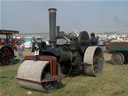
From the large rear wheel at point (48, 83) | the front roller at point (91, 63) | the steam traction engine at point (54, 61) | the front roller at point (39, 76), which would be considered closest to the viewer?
the front roller at point (39, 76)

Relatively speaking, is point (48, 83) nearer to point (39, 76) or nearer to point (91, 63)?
point (39, 76)

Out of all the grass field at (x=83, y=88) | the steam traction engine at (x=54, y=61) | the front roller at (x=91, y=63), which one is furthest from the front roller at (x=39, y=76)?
the front roller at (x=91, y=63)

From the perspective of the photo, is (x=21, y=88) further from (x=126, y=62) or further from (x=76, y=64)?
(x=126, y=62)

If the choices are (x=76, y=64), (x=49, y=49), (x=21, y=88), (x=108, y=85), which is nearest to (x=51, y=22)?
(x=49, y=49)

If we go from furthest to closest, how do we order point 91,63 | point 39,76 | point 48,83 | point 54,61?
point 91,63 → point 48,83 → point 54,61 → point 39,76

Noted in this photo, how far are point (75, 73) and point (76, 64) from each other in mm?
908

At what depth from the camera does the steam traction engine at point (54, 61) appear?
4117mm

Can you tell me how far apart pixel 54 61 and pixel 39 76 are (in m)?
0.57

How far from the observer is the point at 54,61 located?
4.28 m

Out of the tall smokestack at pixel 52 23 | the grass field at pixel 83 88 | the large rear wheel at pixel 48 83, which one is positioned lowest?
the grass field at pixel 83 88

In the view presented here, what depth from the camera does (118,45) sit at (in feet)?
28.7

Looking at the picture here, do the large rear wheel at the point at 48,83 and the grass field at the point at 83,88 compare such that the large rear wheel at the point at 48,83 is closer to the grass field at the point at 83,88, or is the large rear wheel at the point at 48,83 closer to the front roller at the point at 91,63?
the grass field at the point at 83,88

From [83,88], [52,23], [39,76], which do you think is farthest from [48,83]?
[52,23]

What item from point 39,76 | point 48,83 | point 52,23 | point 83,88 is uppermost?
point 52,23
